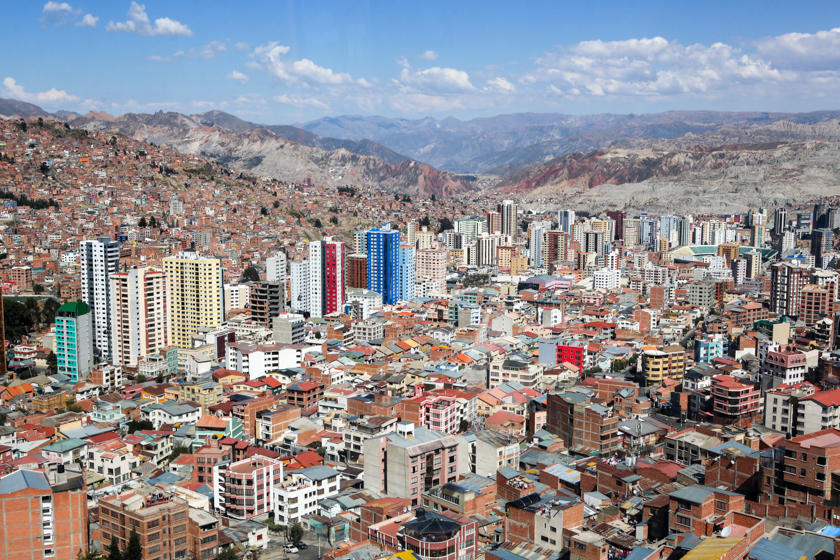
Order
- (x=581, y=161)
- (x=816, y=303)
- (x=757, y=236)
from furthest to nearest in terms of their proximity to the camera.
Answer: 1. (x=581, y=161)
2. (x=757, y=236)
3. (x=816, y=303)

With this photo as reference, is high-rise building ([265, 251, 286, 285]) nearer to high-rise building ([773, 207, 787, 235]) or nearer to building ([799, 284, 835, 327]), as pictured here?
building ([799, 284, 835, 327])

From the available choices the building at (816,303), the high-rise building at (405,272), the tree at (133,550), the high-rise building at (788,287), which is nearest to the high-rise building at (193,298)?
the high-rise building at (405,272)

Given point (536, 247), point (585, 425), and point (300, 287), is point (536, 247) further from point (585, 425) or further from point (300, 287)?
point (585, 425)

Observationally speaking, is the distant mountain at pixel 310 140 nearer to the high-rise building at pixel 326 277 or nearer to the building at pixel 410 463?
the high-rise building at pixel 326 277

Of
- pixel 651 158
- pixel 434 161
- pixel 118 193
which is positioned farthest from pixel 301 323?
pixel 434 161

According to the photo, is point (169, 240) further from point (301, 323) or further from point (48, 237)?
point (301, 323)

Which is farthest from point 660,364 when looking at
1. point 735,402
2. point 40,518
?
point 40,518
